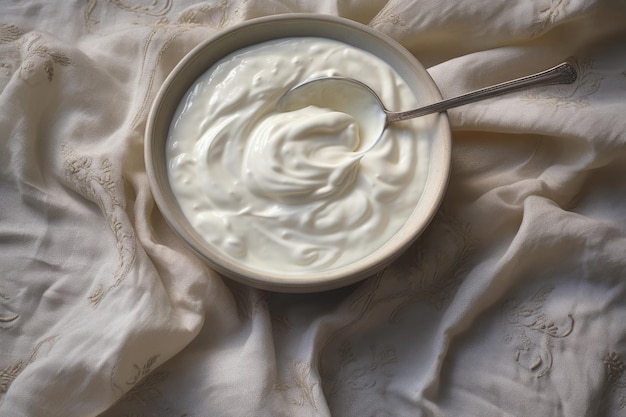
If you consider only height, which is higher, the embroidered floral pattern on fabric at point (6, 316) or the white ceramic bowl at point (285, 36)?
the white ceramic bowl at point (285, 36)

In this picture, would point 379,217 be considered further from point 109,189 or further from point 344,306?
point 109,189

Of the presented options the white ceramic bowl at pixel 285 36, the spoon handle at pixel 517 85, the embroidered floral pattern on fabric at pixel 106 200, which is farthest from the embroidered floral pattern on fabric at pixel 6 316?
the spoon handle at pixel 517 85

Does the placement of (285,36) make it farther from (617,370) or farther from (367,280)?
(617,370)

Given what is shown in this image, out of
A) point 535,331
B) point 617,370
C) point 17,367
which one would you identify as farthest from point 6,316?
point 617,370

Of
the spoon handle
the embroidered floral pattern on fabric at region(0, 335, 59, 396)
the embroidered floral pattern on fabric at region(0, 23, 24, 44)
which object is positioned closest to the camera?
the embroidered floral pattern on fabric at region(0, 335, 59, 396)

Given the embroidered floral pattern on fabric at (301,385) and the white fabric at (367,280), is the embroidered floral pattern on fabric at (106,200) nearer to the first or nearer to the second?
the white fabric at (367,280)

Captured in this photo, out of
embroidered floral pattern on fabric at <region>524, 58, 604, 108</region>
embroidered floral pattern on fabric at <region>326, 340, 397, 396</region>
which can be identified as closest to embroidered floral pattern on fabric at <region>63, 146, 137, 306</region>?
embroidered floral pattern on fabric at <region>326, 340, 397, 396</region>

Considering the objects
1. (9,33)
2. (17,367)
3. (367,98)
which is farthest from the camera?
(9,33)

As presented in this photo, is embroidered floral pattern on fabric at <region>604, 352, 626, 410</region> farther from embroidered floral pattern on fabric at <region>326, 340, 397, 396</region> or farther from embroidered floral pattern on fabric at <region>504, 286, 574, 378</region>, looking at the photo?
embroidered floral pattern on fabric at <region>326, 340, 397, 396</region>

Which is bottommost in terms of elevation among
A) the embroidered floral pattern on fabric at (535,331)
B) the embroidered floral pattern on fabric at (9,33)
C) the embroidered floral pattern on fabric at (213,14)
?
the embroidered floral pattern on fabric at (535,331)
